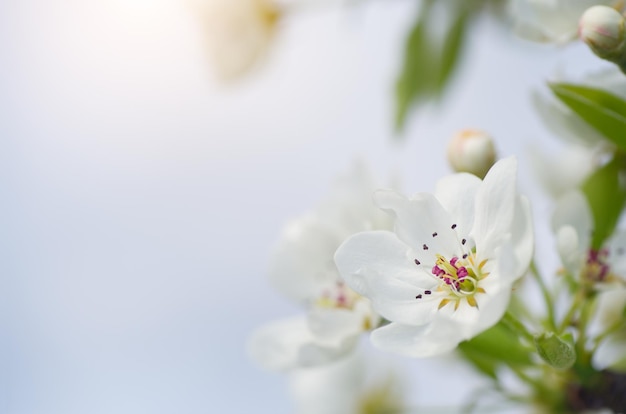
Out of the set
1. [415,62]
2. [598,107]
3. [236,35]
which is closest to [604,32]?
[598,107]

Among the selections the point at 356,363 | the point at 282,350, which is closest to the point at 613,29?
the point at 282,350

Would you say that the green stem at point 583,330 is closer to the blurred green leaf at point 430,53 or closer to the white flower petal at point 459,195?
the white flower petal at point 459,195

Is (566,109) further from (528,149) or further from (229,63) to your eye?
(229,63)

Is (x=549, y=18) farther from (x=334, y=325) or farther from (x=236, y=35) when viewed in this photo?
(x=236, y=35)

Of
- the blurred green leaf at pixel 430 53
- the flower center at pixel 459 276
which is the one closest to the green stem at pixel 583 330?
the flower center at pixel 459 276

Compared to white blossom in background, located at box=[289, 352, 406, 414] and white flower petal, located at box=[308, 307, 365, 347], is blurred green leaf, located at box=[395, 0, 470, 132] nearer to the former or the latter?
white blossom in background, located at box=[289, 352, 406, 414]

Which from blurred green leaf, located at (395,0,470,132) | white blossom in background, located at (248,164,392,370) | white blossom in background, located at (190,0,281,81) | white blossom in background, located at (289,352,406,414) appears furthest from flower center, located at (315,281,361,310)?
white blossom in background, located at (190,0,281,81)
